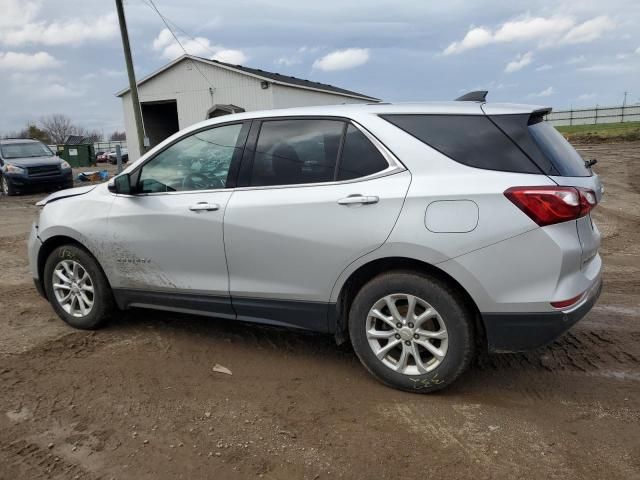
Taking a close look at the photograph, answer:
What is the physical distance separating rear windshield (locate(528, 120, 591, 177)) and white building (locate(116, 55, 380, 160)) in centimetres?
2220

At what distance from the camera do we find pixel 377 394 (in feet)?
11.1

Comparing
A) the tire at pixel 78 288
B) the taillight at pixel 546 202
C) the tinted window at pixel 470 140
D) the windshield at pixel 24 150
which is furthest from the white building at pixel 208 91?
the taillight at pixel 546 202

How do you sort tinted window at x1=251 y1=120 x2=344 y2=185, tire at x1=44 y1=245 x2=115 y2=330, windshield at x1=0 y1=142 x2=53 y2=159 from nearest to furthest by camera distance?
tinted window at x1=251 y1=120 x2=344 y2=185
tire at x1=44 y1=245 x2=115 y2=330
windshield at x1=0 y1=142 x2=53 y2=159

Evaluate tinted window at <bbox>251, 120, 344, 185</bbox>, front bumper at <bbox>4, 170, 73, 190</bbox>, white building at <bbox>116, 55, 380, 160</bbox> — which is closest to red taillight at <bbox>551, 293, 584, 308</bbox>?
tinted window at <bbox>251, 120, 344, 185</bbox>

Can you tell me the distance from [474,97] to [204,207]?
209cm

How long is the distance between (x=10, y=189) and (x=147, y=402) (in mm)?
15673

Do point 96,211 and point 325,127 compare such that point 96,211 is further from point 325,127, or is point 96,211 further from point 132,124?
point 132,124

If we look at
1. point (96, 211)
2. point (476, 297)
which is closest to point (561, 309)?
point (476, 297)

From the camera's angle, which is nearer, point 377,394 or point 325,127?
point 377,394

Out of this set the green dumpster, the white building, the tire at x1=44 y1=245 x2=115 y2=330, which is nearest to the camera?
the tire at x1=44 y1=245 x2=115 y2=330

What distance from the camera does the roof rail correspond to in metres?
3.75

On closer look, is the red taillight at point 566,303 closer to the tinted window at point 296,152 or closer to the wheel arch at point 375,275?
the wheel arch at point 375,275

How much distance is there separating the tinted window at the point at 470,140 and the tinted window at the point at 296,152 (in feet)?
1.60

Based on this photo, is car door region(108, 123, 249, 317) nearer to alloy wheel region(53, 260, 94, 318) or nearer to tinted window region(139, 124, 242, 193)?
tinted window region(139, 124, 242, 193)
